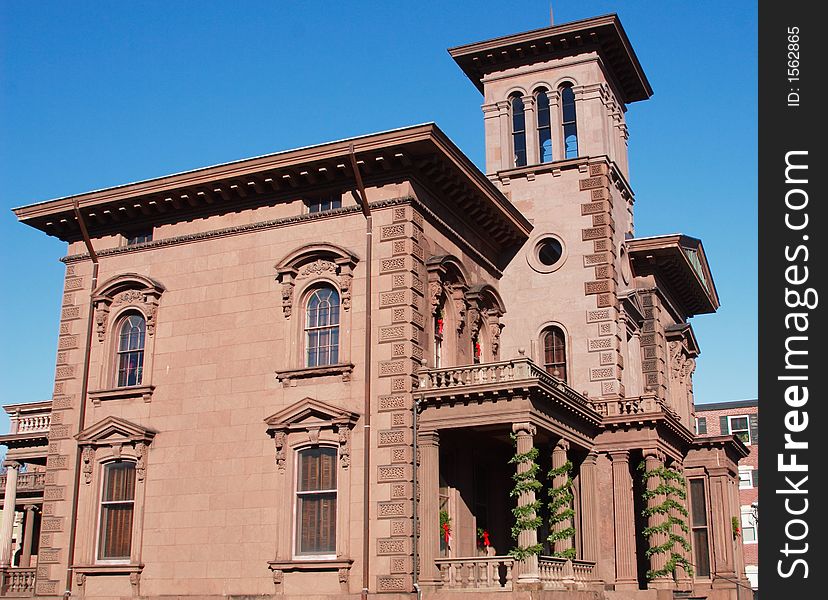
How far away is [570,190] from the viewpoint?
34.4 metres

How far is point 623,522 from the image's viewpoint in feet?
97.2

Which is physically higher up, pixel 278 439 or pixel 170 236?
pixel 170 236

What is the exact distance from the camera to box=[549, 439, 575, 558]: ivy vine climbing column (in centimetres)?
2536

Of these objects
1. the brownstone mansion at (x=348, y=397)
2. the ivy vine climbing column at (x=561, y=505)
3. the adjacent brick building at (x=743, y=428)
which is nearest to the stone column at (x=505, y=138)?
the brownstone mansion at (x=348, y=397)

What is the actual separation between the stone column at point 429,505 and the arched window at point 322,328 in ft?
11.3

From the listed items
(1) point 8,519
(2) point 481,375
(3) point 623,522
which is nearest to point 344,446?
(2) point 481,375

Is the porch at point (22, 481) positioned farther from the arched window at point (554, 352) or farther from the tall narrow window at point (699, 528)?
the tall narrow window at point (699, 528)

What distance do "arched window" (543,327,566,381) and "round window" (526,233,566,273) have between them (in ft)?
7.21

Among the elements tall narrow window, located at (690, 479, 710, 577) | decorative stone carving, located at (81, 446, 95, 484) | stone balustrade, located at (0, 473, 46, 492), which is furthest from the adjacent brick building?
decorative stone carving, located at (81, 446, 95, 484)

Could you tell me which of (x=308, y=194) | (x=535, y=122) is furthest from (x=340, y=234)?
(x=535, y=122)
